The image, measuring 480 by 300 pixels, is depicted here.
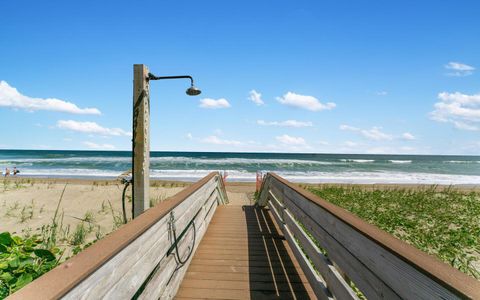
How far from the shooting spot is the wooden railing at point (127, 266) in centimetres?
119

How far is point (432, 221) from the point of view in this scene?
816cm

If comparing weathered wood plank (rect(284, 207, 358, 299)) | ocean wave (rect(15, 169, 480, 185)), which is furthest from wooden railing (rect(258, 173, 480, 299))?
ocean wave (rect(15, 169, 480, 185))

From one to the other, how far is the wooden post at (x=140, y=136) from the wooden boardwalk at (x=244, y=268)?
126 centimetres

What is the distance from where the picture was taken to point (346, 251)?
2211 mm

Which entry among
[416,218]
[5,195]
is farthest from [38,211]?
[416,218]

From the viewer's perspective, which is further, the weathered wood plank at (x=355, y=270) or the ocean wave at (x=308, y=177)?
the ocean wave at (x=308, y=177)

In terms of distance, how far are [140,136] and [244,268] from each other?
244cm

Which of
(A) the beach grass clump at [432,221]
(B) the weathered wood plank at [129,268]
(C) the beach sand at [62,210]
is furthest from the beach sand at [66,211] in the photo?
(A) the beach grass clump at [432,221]

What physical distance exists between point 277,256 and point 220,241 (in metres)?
1.15

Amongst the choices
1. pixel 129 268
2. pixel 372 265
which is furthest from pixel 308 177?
pixel 129 268

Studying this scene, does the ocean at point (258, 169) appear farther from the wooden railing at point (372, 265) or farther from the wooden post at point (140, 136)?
the wooden railing at point (372, 265)

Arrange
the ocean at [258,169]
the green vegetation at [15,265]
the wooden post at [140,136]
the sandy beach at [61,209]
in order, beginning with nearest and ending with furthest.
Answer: the green vegetation at [15,265] → the wooden post at [140,136] → the sandy beach at [61,209] → the ocean at [258,169]

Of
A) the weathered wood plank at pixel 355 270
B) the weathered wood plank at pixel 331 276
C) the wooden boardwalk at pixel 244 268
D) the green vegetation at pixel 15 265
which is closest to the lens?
the weathered wood plank at pixel 355 270

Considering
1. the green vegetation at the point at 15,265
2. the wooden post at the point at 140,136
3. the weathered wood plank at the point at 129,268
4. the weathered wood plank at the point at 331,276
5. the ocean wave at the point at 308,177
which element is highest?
the wooden post at the point at 140,136
